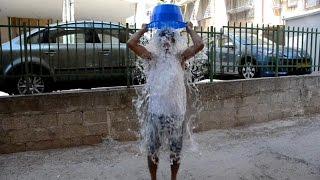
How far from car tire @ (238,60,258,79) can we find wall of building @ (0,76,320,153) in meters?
0.44

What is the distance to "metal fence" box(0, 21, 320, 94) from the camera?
570 cm

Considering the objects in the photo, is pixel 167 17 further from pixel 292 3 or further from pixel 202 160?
pixel 292 3

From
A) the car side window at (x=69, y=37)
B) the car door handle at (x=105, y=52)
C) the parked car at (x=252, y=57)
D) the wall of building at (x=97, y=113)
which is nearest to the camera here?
the wall of building at (x=97, y=113)

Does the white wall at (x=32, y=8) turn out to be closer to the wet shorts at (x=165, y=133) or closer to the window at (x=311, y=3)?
the window at (x=311, y=3)

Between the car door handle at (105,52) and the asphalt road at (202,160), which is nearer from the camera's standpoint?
the asphalt road at (202,160)

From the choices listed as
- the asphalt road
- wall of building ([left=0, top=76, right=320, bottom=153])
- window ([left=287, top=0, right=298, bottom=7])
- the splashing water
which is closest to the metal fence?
wall of building ([left=0, top=76, right=320, bottom=153])

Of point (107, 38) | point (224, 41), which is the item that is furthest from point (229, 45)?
point (107, 38)

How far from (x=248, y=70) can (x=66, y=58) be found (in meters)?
3.53

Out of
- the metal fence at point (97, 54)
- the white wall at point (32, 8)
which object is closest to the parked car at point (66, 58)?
the metal fence at point (97, 54)

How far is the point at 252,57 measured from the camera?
24.8 feet

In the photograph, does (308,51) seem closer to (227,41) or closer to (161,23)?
(227,41)

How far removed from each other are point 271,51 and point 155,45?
4992mm

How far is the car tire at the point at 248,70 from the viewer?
287 inches

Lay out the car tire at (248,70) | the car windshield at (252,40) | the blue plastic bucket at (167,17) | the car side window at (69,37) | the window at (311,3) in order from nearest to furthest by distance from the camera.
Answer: the blue plastic bucket at (167,17) < the car side window at (69,37) < the car tire at (248,70) < the car windshield at (252,40) < the window at (311,3)
